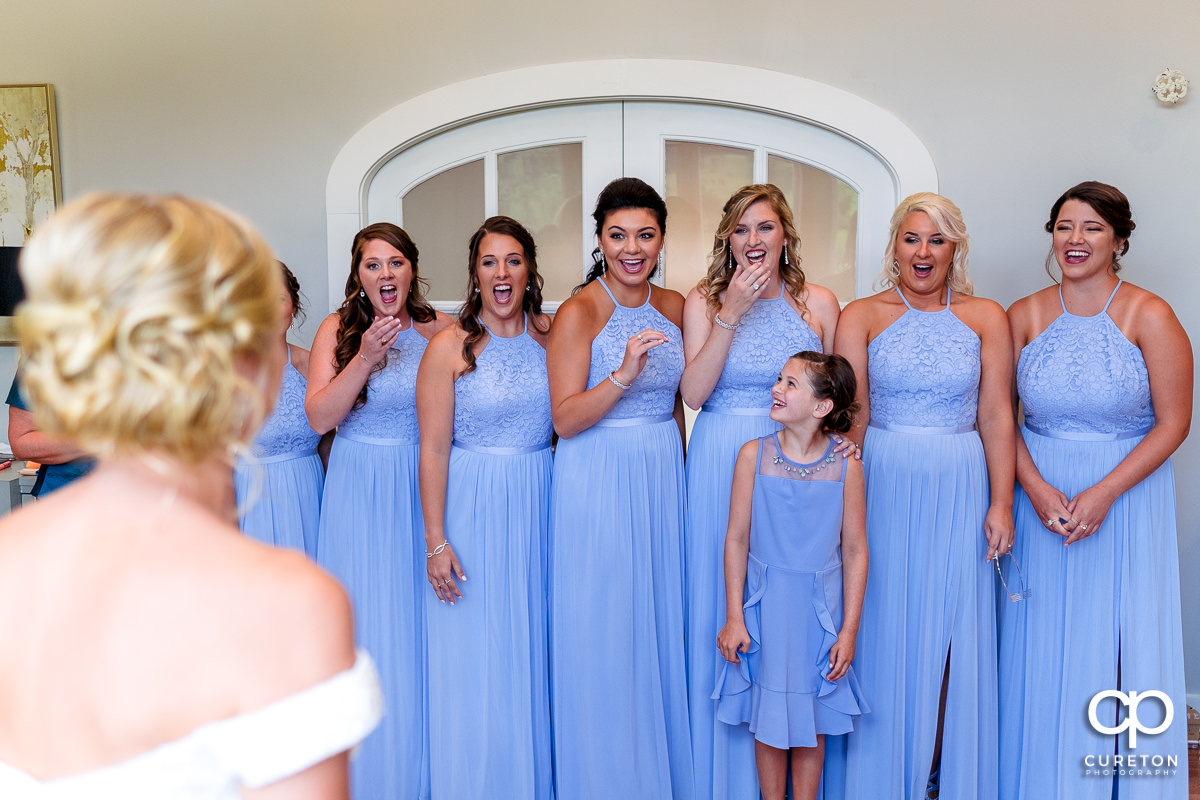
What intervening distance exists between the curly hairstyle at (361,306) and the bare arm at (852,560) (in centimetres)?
136

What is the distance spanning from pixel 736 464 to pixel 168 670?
1819 millimetres

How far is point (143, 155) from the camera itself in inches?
145

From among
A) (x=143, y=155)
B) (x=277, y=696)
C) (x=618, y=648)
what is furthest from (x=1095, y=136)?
(x=143, y=155)

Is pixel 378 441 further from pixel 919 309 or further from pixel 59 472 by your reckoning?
pixel 919 309

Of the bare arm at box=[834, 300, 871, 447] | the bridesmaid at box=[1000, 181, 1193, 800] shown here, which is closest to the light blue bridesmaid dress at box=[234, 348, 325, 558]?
the bare arm at box=[834, 300, 871, 447]

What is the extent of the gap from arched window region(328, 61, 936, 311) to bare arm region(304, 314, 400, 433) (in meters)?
0.88

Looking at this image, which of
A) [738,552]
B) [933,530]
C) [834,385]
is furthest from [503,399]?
[933,530]

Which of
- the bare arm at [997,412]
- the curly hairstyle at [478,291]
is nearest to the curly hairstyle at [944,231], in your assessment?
the bare arm at [997,412]

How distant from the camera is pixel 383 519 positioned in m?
2.74

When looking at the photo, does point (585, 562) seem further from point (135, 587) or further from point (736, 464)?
point (135, 587)

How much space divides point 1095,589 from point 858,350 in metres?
0.93

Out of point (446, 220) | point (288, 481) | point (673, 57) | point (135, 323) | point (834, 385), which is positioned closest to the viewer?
point (135, 323)

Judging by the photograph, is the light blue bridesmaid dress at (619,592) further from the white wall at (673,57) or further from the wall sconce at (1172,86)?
the wall sconce at (1172,86)

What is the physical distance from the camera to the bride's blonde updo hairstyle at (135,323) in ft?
2.54
